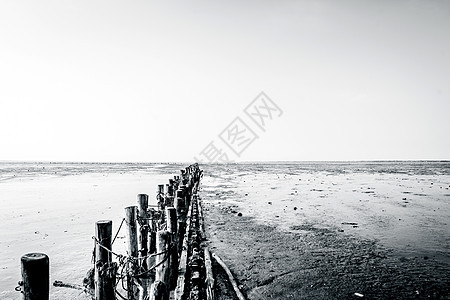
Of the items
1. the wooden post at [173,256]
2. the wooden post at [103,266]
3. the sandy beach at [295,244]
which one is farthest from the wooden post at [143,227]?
the wooden post at [103,266]

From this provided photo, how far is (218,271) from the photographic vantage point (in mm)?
7184

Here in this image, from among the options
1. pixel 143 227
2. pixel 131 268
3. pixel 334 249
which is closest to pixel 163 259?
pixel 131 268

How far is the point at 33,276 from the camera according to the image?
250 centimetres

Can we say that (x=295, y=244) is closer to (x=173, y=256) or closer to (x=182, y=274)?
(x=182, y=274)

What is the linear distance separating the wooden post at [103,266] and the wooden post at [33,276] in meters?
1.35

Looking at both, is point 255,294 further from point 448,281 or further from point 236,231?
point 236,231

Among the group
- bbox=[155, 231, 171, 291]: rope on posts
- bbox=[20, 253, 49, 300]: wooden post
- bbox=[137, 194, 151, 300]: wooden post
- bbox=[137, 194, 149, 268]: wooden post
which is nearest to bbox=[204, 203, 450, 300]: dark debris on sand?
bbox=[137, 194, 151, 300]: wooden post

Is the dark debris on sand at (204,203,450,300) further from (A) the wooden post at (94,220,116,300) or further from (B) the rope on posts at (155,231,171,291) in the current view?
(A) the wooden post at (94,220,116,300)

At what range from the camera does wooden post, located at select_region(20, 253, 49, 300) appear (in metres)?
2.49

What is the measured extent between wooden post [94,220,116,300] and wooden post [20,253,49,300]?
135 cm

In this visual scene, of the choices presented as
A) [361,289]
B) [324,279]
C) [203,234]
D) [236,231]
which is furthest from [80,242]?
[361,289]

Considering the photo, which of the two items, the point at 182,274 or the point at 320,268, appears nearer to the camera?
the point at 182,274

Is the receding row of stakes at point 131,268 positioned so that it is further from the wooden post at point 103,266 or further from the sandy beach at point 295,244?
the sandy beach at point 295,244

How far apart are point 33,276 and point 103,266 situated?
56.7 inches
